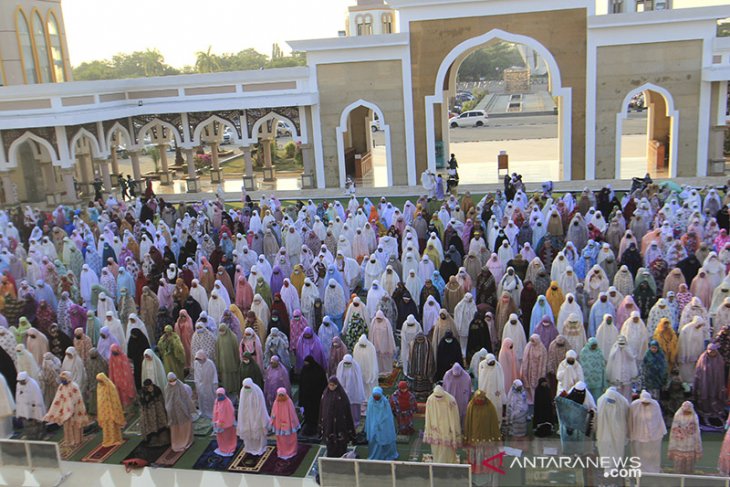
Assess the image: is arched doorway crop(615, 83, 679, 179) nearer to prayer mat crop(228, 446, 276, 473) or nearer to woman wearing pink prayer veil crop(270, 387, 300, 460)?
woman wearing pink prayer veil crop(270, 387, 300, 460)

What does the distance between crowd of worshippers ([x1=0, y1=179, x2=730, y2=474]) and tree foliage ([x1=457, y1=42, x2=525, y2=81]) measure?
59479 millimetres

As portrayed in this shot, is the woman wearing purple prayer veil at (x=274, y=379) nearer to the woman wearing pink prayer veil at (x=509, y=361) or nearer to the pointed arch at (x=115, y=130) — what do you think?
the woman wearing pink prayer veil at (x=509, y=361)

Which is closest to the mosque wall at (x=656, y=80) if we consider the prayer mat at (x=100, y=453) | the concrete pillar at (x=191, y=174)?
the concrete pillar at (x=191, y=174)

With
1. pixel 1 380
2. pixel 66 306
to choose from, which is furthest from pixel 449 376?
pixel 66 306

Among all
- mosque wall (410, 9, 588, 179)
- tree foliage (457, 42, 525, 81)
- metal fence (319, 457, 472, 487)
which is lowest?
metal fence (319, 457, 472, 487)

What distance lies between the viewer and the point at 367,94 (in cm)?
1809

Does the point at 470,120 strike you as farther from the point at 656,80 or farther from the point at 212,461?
the point at 212,461

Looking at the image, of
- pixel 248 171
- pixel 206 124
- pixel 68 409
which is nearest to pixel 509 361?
pixel 68 409

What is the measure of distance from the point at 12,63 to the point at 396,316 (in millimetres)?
17101

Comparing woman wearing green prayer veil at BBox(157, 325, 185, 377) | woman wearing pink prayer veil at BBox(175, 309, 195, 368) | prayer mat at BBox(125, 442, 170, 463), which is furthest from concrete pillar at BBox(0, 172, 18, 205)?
prayer mat at BBox(125, 442, 170, 463)

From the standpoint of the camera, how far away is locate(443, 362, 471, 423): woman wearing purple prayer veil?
6.20 metres

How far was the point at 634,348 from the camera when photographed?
679 centimetres

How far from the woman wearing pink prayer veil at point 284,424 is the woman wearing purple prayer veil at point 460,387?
1447mm

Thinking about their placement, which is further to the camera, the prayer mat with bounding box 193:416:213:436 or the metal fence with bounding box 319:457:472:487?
the prayer mat with bounding box 193:416:213:436
